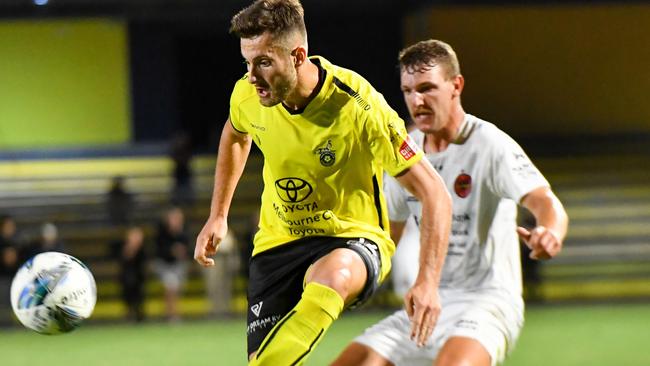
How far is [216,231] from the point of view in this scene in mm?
5113

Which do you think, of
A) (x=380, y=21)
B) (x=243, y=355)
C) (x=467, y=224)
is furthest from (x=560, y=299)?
(x=467, y=224)

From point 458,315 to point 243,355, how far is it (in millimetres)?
6100

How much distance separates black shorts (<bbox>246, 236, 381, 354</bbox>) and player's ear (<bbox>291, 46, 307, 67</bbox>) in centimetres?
77

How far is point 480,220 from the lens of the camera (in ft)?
16.9

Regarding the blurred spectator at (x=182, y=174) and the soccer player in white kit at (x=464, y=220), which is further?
the blurred spectator at (x=182, y=174)

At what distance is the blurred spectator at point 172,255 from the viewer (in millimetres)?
14977

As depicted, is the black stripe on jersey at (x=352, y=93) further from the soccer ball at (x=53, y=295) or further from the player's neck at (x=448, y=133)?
the soccer ball at (x=53, y=295)

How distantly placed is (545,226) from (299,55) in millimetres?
1196

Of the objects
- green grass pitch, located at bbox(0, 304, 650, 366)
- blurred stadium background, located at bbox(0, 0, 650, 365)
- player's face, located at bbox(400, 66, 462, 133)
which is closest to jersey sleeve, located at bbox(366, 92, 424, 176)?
player's face, located at bbox(400, 66, 462, 133)

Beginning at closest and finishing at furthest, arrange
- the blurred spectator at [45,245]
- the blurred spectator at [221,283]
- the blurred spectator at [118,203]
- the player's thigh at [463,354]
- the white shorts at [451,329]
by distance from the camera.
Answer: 1. the player's thigh at [463,354]
2. the white shorts at [451,329]
3. the blurred spectator at [45,245]
4. the blurred spectator at [221,283]
5. the blurred spectator at [118,203]

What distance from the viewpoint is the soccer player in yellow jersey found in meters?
4.41

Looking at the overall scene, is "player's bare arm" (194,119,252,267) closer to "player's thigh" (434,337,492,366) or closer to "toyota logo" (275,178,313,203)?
"toyota logo" (275,178,313,203)

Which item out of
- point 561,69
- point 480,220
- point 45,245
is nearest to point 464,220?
point 480,220

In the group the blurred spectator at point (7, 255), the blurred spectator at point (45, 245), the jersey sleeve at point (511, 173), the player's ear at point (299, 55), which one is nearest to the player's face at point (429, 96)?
the jersey sleeve at point (511, 173)
